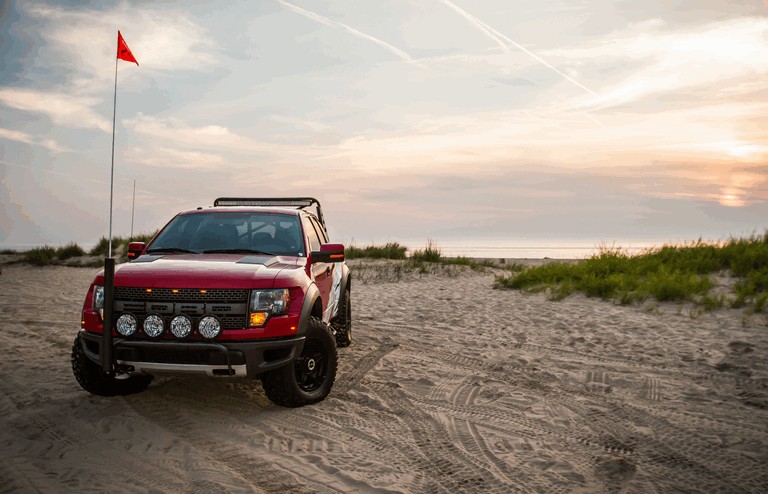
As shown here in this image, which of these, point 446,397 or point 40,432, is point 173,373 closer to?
point 40,432

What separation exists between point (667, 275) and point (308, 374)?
10.3 metres

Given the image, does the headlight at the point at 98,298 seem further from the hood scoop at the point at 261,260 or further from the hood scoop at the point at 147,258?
the hood scoop at the point at 261,260

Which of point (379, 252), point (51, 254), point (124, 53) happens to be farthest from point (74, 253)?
point (124, 53)

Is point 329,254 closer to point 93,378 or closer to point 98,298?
point 98,298

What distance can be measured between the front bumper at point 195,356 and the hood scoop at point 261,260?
79 centimetres

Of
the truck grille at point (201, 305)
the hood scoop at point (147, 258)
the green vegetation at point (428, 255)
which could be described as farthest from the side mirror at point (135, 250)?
the green vegetation at point (428, 255)

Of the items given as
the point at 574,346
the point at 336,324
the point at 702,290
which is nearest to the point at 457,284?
the point at 702,290

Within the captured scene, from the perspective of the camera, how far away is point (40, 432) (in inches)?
189

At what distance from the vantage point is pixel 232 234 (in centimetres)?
619

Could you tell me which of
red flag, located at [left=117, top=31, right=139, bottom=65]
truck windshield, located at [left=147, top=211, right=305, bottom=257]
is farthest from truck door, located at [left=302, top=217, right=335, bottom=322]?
red flag, located at [left=117, top=31, right=139, bottom=65]

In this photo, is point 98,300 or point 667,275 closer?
point 98,300

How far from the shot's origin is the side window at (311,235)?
646 centimetres

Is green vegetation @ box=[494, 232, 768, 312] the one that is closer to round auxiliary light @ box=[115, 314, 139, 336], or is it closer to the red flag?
the red flag

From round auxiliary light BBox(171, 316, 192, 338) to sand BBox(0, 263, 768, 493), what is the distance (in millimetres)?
805
